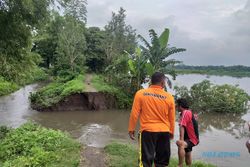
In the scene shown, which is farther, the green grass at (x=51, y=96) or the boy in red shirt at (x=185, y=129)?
the green grass at (x=51, y=96)

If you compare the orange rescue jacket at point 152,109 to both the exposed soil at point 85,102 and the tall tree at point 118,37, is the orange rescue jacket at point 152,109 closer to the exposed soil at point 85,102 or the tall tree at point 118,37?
the exposed soil at point 85,102

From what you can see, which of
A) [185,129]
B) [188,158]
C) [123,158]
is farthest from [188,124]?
[123,158]

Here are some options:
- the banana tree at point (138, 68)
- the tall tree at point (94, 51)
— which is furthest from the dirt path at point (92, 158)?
the tall tree at point (94, 51)

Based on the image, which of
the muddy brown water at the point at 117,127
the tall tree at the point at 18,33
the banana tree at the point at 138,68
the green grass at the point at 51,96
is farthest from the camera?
the banana tree at the point at 138,68

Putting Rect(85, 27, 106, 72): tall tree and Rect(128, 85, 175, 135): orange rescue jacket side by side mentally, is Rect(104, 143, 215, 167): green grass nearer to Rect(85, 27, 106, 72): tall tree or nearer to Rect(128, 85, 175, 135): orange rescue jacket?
Rect(128, 85, 175, 135): orange rescue jacket

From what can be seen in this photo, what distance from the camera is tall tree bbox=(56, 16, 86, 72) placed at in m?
31.5

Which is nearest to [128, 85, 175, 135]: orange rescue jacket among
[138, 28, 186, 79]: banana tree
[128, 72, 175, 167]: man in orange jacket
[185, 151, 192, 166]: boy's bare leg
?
[128, 72, 175, 167]: man in orange jacket

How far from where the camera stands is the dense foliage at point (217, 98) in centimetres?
2112

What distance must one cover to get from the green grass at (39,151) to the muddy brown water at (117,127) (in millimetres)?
3242

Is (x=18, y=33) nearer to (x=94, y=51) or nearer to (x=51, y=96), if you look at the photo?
(x=51, y=96)

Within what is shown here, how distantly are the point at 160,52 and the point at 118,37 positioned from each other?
11078 mm

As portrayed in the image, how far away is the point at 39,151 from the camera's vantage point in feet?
24.0

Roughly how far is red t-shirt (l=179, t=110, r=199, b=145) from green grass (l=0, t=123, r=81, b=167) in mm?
2351

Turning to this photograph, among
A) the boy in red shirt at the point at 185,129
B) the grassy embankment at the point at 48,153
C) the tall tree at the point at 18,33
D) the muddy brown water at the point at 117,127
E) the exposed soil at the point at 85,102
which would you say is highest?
the tall tree at the point at 18,33
